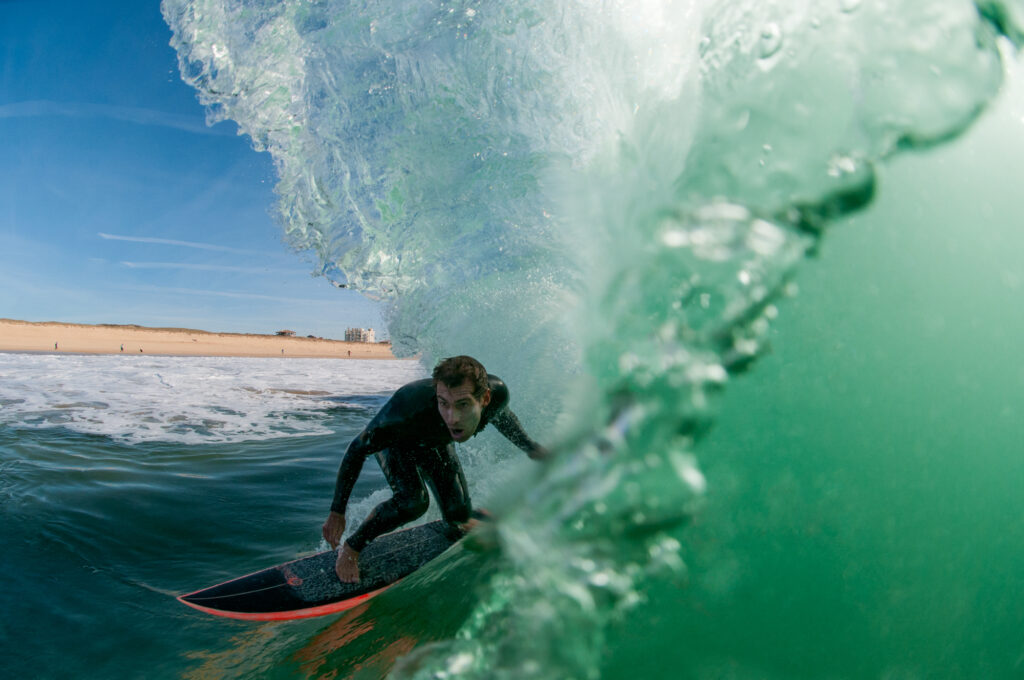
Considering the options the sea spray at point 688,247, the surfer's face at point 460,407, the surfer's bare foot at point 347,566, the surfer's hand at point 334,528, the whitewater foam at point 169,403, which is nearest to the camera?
the sea spray at point 688,247

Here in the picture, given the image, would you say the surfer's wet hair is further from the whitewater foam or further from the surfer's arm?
the whitewater foam

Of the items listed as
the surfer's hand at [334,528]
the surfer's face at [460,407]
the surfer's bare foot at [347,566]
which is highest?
the surfer's face at [460,407]

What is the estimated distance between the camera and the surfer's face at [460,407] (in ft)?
7.94

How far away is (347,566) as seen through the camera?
10.4 feet

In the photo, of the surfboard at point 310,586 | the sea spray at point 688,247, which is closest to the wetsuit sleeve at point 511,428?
the surfboard at point 310,586

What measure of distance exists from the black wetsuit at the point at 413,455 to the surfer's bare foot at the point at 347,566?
50 mm

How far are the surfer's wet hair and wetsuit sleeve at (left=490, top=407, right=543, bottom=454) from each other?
666 mm

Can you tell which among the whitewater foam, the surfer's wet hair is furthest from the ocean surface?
the whitewater foam

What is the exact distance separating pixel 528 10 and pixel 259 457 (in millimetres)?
5903

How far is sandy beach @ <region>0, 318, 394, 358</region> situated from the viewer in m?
31.5

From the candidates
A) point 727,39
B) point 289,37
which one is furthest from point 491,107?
point 727,39

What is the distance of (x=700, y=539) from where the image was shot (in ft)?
3.99

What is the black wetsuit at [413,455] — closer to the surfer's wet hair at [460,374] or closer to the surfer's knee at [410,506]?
the surfer's knee at [410,506]

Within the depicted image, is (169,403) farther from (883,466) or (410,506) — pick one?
(883,466)
